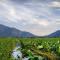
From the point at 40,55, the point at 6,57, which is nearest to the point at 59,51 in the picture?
the point at 40,55

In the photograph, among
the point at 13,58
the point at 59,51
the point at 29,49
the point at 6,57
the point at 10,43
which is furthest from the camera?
the point at 10,43

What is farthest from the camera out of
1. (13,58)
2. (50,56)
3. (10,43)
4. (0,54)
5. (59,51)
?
(10,43)

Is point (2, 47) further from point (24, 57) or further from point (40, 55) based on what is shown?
point (40, 55)

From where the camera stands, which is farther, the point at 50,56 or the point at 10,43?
the point at 10,43

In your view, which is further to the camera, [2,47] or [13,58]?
[2,47]

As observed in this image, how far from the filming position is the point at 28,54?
1.49 m

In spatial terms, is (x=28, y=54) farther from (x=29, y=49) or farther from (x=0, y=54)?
(x=0, y=54)

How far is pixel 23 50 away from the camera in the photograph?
153 centimetres

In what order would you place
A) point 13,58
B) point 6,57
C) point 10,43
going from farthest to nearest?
1. point 10,43
2. point 6,57
3. point 13,58

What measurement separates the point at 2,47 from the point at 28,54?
4.12ft

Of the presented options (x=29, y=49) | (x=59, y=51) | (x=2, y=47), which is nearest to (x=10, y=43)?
(x=2, y=47)

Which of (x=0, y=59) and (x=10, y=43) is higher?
(x=10, y=43)

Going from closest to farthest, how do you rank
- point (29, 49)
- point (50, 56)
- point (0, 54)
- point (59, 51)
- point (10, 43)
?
point (50, 56) < point (29, 49) < point (59, 51) < point (0, 54) < point (10, 43)

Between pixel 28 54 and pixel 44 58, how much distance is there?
0.19 meters
